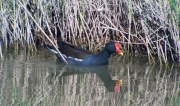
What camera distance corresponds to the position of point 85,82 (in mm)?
6699

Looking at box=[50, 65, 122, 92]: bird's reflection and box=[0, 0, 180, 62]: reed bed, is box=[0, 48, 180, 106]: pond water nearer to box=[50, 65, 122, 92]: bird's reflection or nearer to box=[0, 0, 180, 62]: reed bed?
box=[50, 65, 122, 92]: bird's reflection

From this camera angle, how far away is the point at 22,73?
278 inches

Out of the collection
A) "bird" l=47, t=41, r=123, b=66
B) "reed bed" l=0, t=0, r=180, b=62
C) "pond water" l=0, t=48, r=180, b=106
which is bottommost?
"pond water" l=0, t=48, r=180, b=106

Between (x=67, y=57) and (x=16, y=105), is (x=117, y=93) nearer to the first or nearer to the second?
(x=16, y=105)

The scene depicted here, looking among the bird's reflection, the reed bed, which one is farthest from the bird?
the reed bed

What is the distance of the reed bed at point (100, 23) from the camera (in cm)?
756

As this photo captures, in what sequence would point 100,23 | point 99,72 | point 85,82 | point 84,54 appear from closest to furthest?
point 85,82 → point 99,72 → point 84,54 → point 100,23

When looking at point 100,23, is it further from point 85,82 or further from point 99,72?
point 85,82

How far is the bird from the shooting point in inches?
307

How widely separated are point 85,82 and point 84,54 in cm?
131

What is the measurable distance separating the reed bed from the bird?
0.23m

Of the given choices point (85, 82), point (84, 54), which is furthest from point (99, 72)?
point (85, 82)

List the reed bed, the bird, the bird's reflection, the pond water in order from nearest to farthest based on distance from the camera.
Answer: the pond water → the bird's reflection → the reed bed → the bird

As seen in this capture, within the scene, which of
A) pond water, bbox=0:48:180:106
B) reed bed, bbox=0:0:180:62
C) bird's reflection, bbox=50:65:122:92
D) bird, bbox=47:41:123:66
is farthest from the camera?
bird, bbox=47:41:123:66
